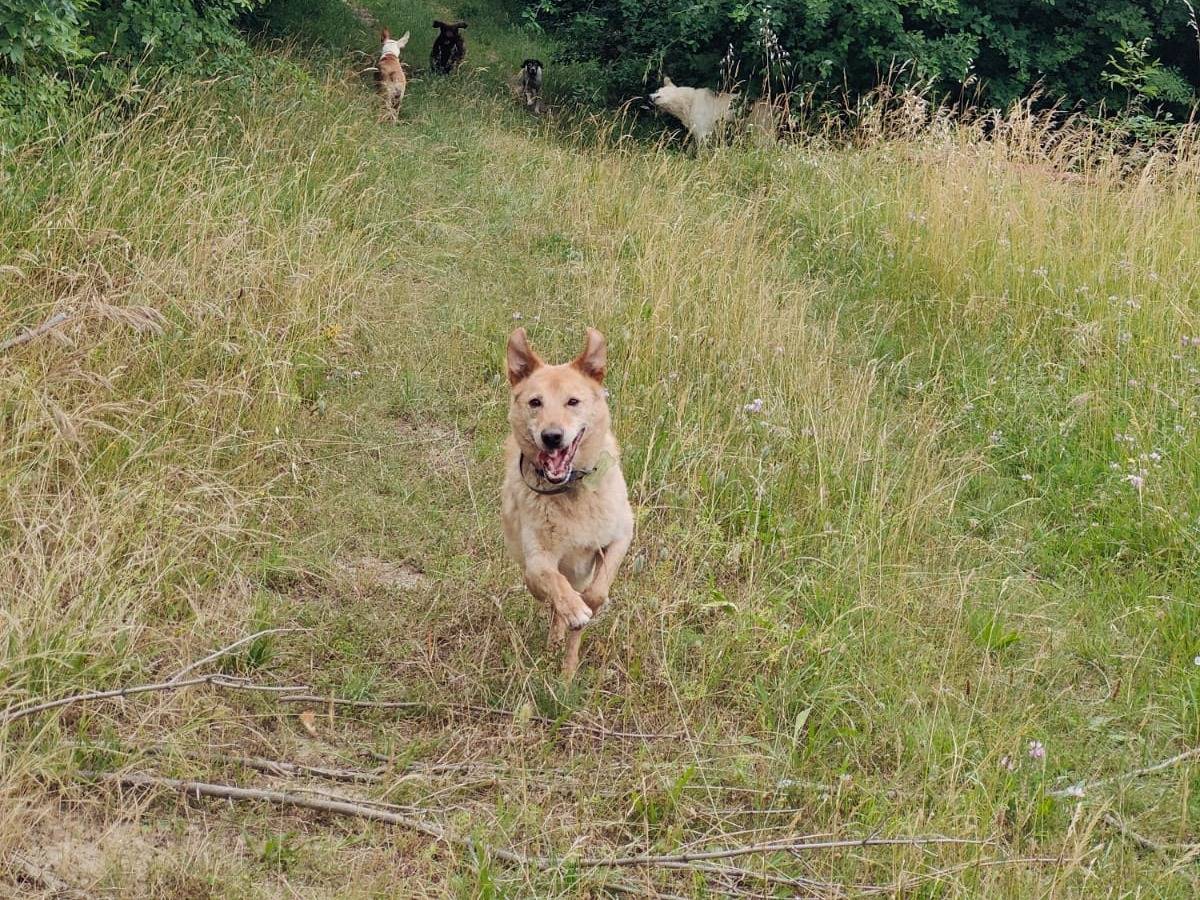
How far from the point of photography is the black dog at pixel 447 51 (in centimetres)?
1484

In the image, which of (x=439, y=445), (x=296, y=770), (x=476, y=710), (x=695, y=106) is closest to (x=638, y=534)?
(x=476, y=710)

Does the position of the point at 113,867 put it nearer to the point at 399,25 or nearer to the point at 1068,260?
the point at 1068,260

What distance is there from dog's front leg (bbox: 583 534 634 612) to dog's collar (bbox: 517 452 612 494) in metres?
0.25

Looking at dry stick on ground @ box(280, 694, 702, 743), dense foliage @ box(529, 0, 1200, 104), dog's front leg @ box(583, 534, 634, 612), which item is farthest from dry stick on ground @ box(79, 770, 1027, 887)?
dense foliage @ box(529, 0, 1200, 104)

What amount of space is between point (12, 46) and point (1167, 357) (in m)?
6.41

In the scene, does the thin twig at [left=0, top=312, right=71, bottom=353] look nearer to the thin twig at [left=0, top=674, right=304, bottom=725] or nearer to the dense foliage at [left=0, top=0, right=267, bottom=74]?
the thin twig at [left=0, top=674, right=304, bottom=725]

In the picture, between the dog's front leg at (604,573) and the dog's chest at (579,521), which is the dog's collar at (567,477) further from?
the dog's front leg at (604,573)

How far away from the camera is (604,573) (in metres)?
4.03

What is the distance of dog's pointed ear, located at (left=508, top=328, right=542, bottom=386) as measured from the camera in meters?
4.31

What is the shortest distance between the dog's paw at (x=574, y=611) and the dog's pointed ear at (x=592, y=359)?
0.94 m

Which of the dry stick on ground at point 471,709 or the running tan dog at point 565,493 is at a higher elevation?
the running tan dog at point 565,493

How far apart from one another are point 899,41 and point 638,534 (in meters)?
8.61

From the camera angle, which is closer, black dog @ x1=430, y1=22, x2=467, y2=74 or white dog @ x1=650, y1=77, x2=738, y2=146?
white dog @ x1=650, y1=77, x2=738, y2=146

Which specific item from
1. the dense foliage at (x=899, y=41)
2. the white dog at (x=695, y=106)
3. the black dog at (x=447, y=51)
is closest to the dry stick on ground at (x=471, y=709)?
the dense foliage at (x=899, y=41)
